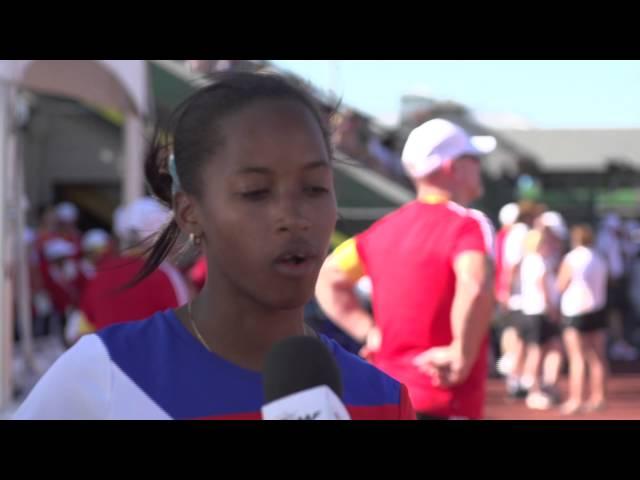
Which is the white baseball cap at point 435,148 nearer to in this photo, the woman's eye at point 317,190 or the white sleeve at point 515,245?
the woman's eye at point 317,190

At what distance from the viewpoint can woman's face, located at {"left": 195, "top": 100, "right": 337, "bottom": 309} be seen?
1.72 meters

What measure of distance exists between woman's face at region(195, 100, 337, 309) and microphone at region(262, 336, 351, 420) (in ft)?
1.36

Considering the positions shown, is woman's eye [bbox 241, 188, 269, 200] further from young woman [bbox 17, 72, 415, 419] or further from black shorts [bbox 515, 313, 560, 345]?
black shorts [bbox 515, 313, 560, 345]

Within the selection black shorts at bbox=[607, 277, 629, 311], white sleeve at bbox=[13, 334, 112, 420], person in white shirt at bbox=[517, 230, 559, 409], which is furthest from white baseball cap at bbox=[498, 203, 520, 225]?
white sleeve at bbox=[13, 334, 112, 420]

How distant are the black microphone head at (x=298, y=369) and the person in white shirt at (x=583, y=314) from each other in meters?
9.15

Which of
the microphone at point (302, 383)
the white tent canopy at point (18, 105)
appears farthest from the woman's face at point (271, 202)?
the white tent canopy at point (18, 105)

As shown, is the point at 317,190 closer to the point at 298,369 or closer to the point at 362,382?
the point at 362,382

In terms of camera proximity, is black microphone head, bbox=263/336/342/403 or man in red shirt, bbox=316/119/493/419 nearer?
black microphone head, bbox=263/336/342/403

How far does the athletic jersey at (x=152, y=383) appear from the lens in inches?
66.3

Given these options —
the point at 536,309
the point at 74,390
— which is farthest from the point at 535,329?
the point at 74,390

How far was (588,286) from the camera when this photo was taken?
10180 mm

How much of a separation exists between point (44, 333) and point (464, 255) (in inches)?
342

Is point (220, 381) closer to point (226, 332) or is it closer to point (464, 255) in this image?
point (226, 332)
